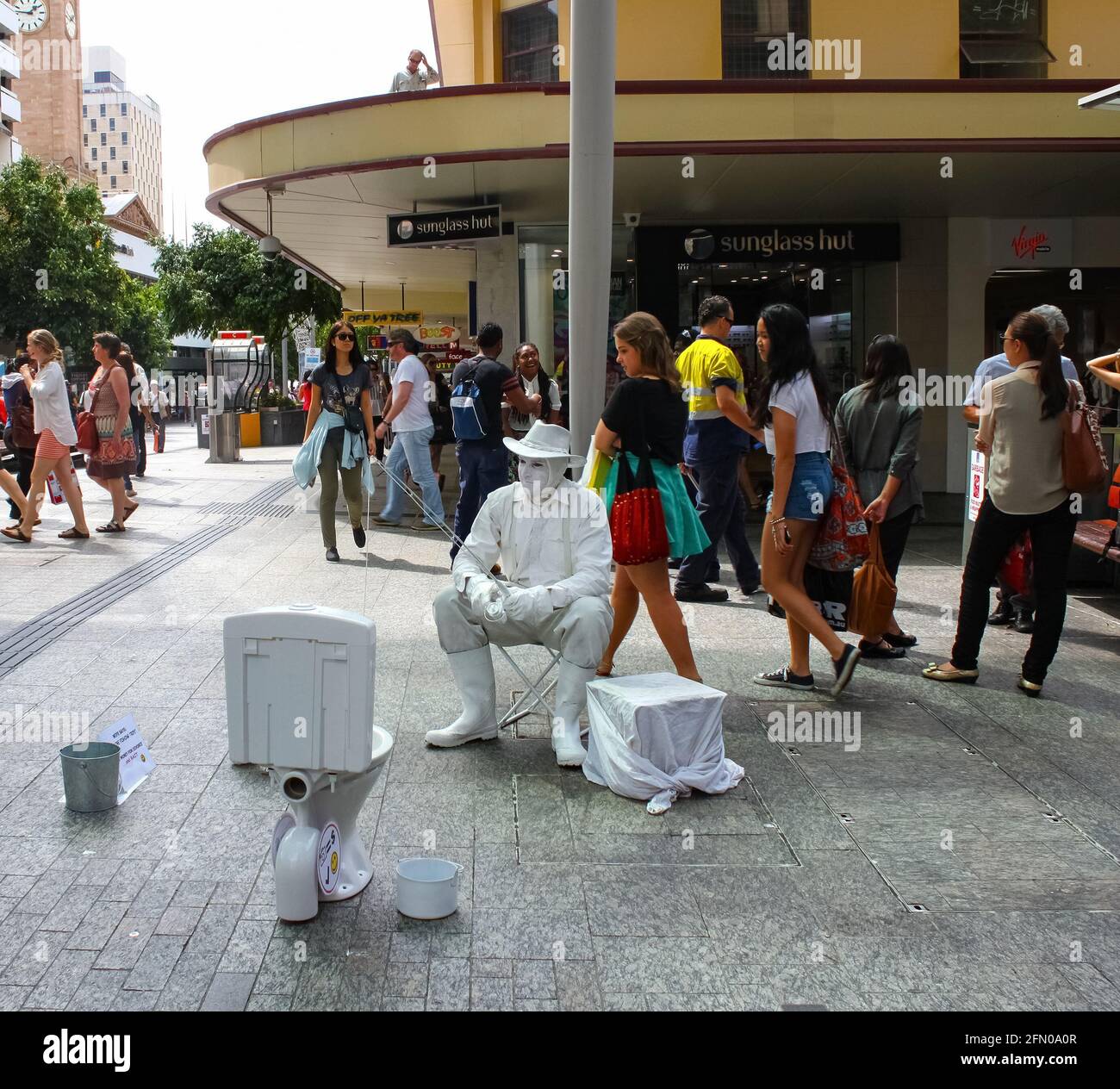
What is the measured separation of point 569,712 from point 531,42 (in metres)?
12.5

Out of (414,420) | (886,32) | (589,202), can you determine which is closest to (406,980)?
(589,202)

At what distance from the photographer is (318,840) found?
3.72 m

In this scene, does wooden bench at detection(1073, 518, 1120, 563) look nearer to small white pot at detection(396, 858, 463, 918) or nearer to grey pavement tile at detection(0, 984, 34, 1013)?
small white pot at detection(396, 858, 463, 918)

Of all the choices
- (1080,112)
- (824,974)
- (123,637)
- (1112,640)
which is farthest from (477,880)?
(1080,112)

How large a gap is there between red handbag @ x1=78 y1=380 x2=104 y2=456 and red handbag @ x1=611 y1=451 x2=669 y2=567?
7.74m

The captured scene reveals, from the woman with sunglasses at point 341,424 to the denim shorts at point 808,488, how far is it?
4.97 m

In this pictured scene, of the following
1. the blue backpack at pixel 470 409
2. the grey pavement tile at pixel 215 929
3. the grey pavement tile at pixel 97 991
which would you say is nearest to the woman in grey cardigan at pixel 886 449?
the blue backpack at pixel 470 409

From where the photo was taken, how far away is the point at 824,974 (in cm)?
338

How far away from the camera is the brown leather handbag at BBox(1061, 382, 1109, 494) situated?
19.6ft

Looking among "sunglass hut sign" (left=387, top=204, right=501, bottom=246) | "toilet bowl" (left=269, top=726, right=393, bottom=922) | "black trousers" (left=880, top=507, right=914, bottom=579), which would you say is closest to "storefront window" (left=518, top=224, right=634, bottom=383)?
"sunglass hut sign" (left=387, top=204, right=501, bottom=246)

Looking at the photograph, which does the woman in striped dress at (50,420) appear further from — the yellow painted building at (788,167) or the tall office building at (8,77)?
the tall office building at (8,77)

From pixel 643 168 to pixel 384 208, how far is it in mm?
4157

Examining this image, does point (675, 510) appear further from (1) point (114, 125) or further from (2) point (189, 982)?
(1) point (114, 125)

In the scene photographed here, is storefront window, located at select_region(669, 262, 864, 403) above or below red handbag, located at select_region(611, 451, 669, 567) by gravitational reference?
above
